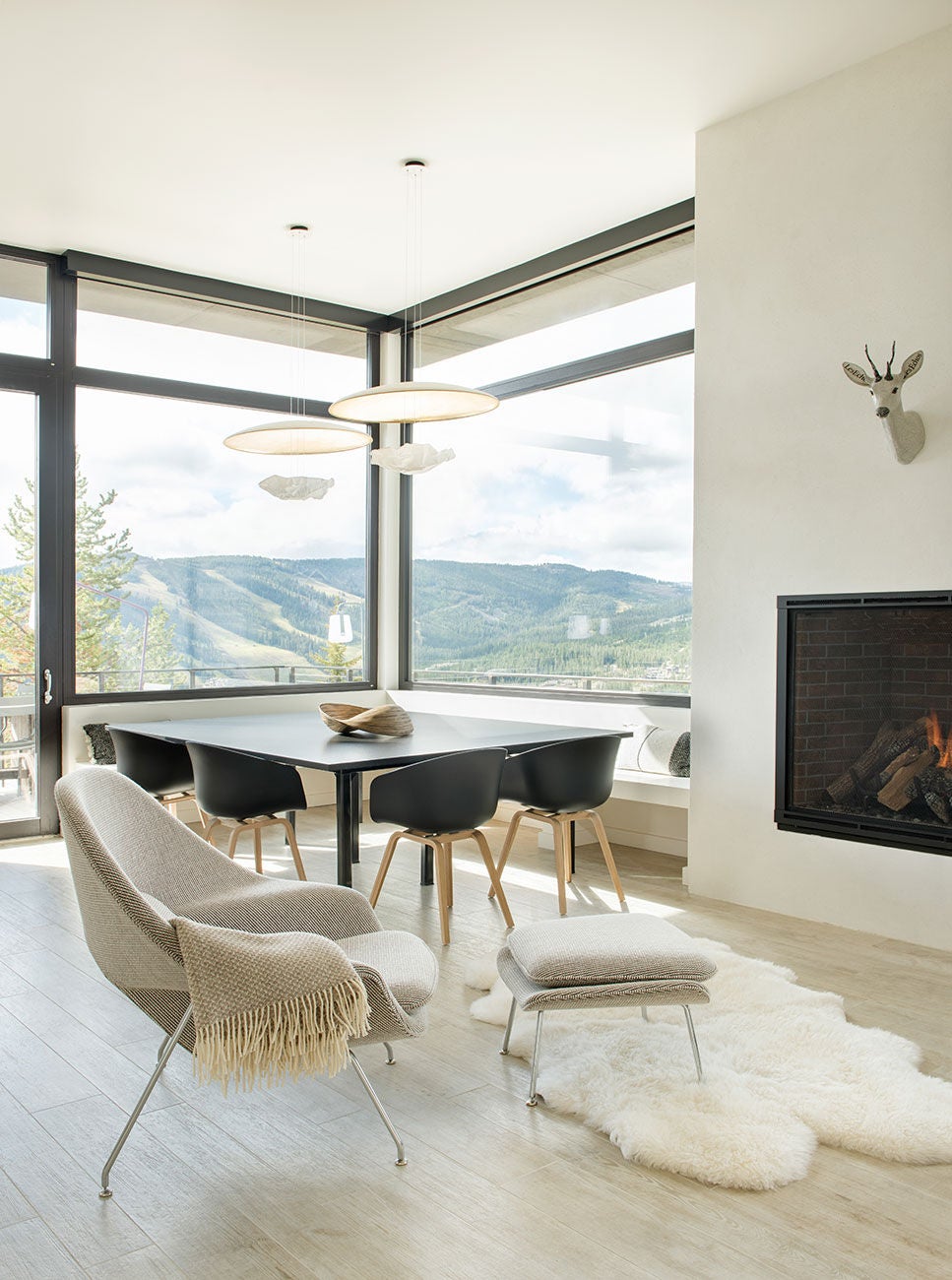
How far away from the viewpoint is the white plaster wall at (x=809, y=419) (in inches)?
154

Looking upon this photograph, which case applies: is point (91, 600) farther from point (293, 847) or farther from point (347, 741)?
point (347, 741)

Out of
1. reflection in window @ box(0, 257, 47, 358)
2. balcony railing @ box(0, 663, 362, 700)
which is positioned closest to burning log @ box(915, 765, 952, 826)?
balcony railing @ box(0, 663, 362, 700)

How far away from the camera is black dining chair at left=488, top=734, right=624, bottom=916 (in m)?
4.32

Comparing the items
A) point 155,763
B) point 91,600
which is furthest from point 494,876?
point 91,600

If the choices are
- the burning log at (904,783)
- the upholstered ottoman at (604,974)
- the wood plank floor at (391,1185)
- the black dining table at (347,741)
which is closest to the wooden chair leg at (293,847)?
the black dining table at (347,741)

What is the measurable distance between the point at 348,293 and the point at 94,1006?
16.0 feet

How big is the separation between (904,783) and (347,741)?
7.15 ft

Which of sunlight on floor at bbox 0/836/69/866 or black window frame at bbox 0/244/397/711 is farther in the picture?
black window frame at bbox 0/244/397/711

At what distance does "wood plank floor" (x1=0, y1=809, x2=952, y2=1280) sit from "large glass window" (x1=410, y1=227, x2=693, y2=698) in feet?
9.12

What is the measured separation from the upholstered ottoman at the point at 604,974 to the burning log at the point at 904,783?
169cm

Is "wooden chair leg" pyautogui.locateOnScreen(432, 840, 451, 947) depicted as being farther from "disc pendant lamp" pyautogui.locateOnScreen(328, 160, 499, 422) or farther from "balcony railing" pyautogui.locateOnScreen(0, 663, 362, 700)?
"balcony railing" pyautogui.locateOnScreen(0, 663, 362, 700)

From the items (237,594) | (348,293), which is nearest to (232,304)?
(348,293)

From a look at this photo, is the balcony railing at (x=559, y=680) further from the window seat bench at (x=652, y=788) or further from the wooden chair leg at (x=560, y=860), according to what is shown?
the wooden chair leg at (x=560, y=860)

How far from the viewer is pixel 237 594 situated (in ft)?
22.4
